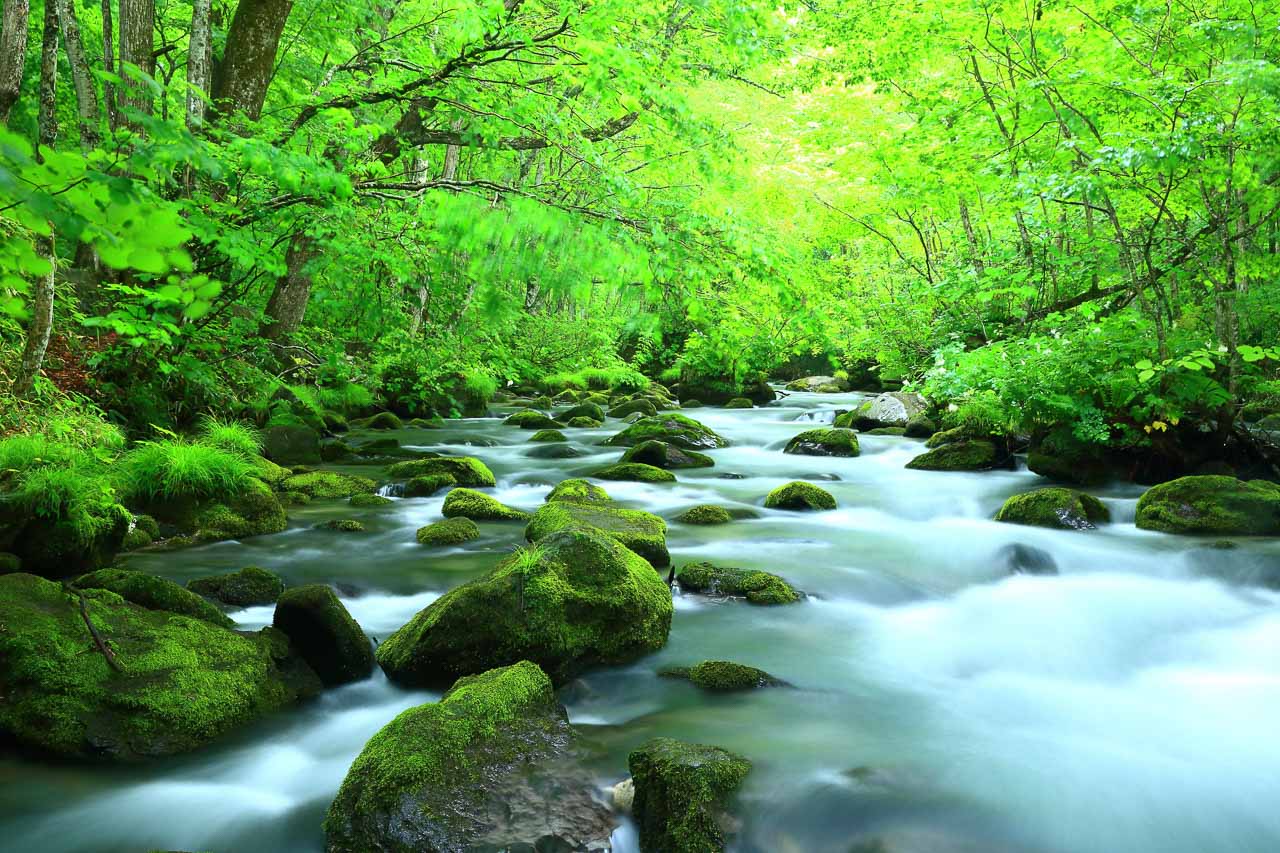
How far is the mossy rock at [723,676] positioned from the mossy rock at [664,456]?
7003 millimetres

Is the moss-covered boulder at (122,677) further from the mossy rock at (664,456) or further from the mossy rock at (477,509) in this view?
the mossy rock at (664,456)

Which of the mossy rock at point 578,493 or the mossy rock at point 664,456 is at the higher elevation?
the mossy rock at point 578,493

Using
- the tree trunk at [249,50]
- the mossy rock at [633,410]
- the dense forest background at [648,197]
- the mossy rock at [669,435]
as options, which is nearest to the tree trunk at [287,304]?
the dense forest background at [648,197]

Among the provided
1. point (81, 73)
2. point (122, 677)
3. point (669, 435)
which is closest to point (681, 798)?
point (122, 677)

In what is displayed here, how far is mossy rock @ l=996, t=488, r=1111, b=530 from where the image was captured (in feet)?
27.5

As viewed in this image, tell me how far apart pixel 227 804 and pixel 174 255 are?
8.97 feet

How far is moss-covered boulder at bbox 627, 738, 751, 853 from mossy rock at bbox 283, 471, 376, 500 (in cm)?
698

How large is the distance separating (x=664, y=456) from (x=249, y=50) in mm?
7407

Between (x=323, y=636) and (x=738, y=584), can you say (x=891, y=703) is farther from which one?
(x=323, y=636)

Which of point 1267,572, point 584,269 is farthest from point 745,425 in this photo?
point 584,269

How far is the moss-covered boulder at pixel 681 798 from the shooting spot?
3033mm

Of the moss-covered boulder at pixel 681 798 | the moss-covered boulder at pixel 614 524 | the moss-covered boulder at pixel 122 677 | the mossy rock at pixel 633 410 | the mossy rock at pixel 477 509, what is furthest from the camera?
the mossy rock at pixel 633 410

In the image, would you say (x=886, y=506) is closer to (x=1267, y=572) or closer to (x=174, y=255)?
(x=1267, y=572)

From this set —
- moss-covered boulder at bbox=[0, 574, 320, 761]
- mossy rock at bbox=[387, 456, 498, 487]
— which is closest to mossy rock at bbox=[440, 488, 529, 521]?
mossy rock at bbox=[387, 456, 498, 487]
